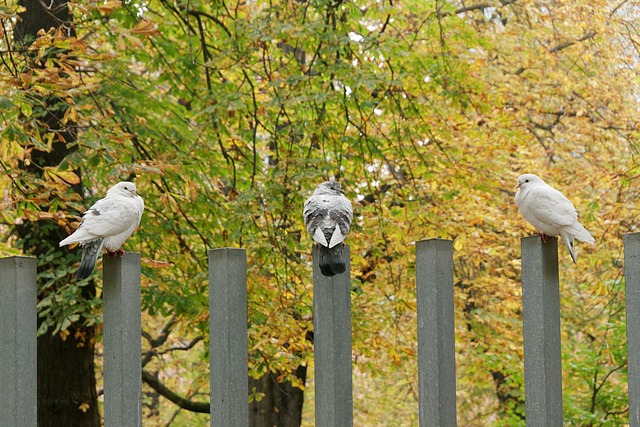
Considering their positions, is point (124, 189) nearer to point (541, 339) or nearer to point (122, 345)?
point (122, 345)

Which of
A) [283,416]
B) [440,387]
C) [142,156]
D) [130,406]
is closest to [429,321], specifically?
[440,387]

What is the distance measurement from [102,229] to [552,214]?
1.60 m

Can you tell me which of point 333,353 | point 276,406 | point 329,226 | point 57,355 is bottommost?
point 276,406

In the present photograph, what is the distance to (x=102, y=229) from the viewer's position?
8.84 feet

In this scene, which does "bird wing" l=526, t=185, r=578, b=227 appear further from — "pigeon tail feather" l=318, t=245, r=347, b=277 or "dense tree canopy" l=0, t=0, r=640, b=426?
"dense tree canopy" l=0, t=0, r=640, b=426

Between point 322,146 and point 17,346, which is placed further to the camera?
point 322,146

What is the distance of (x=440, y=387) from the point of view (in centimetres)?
202


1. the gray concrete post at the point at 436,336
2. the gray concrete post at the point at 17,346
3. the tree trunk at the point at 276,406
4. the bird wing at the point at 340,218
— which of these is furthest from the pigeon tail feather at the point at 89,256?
the tree trunk at the point at 276,406

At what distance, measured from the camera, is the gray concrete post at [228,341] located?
6.64ft

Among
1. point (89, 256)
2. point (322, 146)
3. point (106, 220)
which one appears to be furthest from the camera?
point (322, 146)

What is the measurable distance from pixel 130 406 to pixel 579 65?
10.4 meters

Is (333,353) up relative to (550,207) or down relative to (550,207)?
down

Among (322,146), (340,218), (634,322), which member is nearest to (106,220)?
(340,218)

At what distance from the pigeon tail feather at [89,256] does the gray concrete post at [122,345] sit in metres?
0.52
